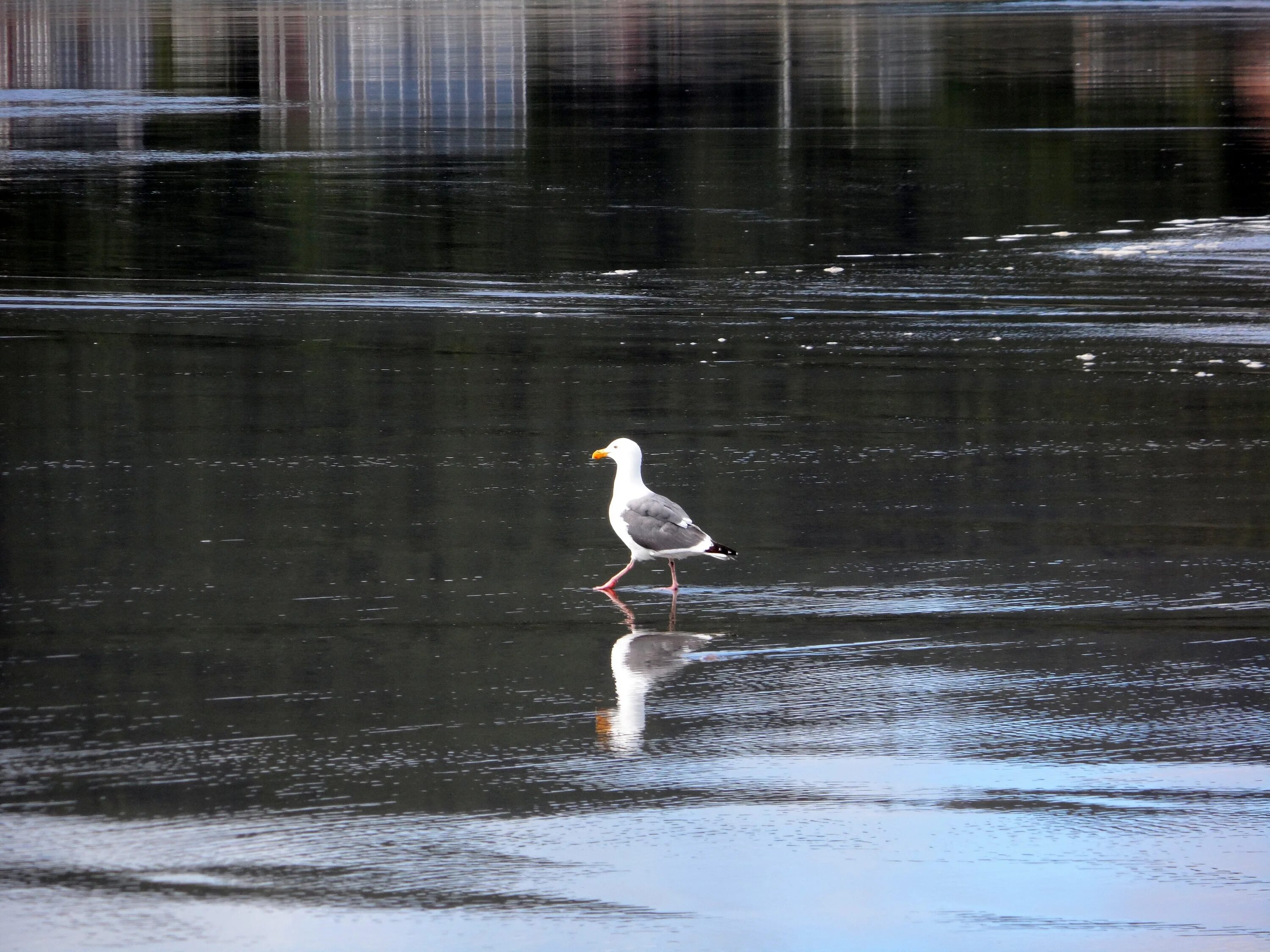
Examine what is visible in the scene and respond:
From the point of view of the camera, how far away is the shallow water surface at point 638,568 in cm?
503

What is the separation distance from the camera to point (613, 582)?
7508 mm

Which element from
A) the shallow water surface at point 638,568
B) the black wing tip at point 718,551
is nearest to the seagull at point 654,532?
the black wing tip at point 718,551

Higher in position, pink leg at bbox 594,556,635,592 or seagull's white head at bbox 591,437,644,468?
seagull's white head at bbox 591,437,644,468

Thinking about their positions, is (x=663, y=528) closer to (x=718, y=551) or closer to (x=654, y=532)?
(x=654, y=532)

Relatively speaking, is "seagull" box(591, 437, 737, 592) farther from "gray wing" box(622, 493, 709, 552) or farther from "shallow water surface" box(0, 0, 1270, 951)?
"shallow water surface" box(0, 0, 1270, 951)

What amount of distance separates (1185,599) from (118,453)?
15.7 feet

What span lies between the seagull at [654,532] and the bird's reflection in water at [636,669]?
0.59 feet

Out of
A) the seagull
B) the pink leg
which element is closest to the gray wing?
the seagull

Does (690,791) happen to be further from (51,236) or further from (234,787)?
(51,236)

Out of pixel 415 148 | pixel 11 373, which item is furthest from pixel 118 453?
pixel 415 148

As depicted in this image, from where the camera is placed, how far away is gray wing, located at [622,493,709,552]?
24.4 ft

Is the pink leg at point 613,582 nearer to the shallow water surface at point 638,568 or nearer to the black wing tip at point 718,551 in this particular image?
the shallow water surface at point 638,568

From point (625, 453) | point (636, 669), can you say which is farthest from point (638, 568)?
point (636, 669)

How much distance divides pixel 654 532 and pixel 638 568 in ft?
1.90
